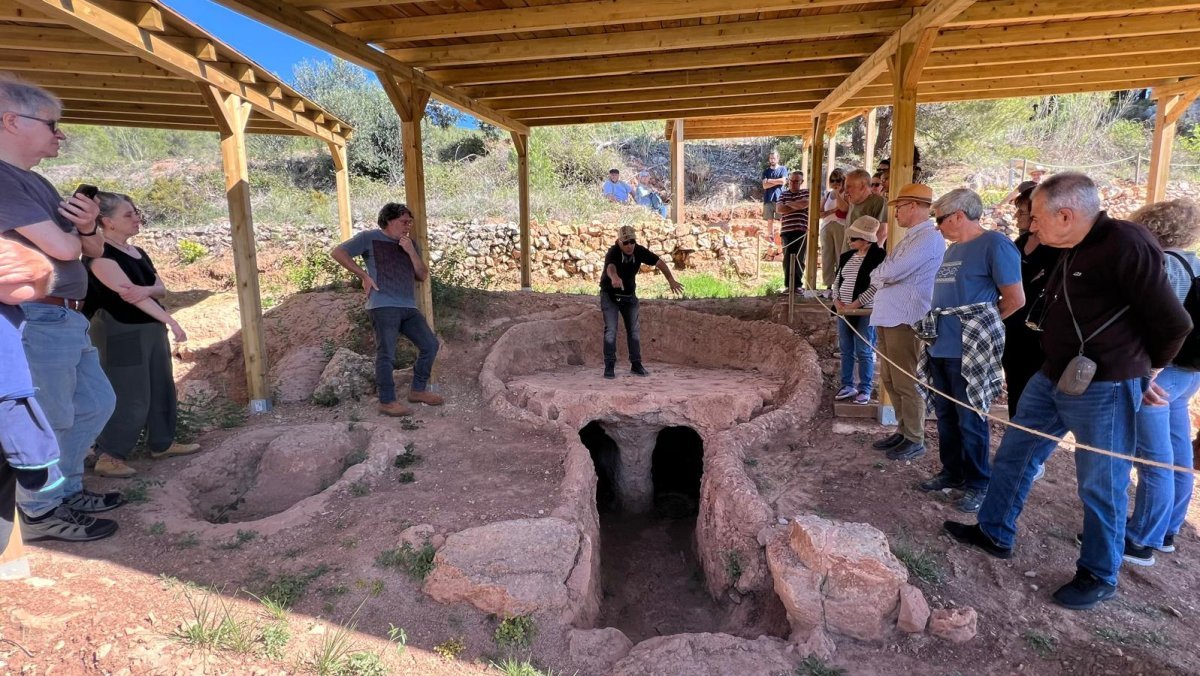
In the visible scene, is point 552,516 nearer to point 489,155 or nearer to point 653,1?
point 653,1

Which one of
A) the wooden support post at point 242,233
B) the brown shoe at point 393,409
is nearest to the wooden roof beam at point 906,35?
the brown shoe at point 393,409

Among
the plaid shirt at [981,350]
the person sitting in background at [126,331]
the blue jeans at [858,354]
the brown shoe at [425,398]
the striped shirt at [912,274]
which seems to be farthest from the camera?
the brown shoe at [425,398]

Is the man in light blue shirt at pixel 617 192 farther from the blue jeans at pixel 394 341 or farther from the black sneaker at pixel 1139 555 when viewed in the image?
the black sneaker at pixel 1139 555

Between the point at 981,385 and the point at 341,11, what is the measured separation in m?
5.48

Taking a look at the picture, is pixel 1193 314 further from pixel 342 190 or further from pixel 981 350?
pixel 342 190

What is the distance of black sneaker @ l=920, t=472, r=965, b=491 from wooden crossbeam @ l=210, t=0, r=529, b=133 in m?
5.61

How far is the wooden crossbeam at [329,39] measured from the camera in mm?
4387

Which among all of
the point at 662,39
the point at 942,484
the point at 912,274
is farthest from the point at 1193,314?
the point at 662,39

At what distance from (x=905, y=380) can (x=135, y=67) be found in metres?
8.11

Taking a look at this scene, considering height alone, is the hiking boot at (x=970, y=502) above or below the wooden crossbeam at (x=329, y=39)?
below

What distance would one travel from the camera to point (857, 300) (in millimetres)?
4887

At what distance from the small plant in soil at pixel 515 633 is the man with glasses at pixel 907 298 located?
285 cm

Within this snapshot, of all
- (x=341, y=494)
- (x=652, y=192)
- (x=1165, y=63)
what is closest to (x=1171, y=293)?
(x=341, y=494)

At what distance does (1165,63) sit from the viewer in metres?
6.63
